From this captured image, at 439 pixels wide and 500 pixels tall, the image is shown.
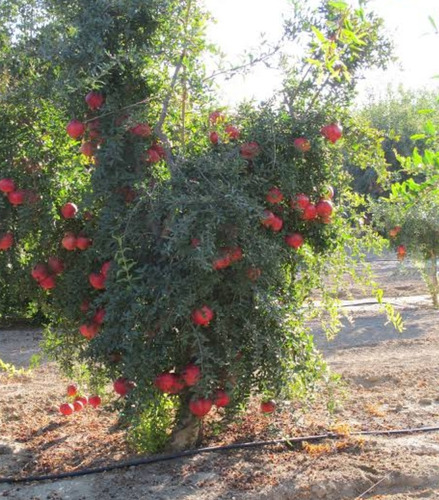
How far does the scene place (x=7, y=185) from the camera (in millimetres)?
3584

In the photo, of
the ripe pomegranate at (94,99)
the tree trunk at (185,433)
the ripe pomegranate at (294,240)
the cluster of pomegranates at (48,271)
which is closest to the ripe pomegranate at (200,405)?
the tree trunk at (185,433)

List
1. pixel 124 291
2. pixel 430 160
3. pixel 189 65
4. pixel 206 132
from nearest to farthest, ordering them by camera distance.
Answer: pixel 430 160
pixel 124 291
pixel 189 65
pixel 206 132

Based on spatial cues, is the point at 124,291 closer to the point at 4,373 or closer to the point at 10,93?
the point at 10,93

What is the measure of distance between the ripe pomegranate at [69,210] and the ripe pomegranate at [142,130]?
0.51 meters

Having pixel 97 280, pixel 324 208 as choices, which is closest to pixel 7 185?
pixel 97 280

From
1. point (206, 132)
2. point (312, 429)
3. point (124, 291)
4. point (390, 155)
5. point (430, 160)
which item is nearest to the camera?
point (430, 160)

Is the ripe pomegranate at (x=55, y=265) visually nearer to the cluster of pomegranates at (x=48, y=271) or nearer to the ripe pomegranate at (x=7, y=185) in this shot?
the cluster of pomegranates at (x=48, y=271)

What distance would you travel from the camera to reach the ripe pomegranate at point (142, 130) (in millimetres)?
3547

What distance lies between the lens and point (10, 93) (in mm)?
3814

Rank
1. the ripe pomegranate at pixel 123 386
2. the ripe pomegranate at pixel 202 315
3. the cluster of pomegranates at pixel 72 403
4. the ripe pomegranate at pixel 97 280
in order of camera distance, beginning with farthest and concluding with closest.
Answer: the cluster of pomegranates at pixel 72 403 → the ripe pomegranate at pixel 97 280 → the ripe pomegranate at pixel 123 386 → the ripe pomegranate at pixel 202 315

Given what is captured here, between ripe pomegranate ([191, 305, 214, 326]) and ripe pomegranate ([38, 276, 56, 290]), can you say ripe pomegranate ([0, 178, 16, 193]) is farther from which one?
ripe pomegranate ([191, 305, 214, 326])

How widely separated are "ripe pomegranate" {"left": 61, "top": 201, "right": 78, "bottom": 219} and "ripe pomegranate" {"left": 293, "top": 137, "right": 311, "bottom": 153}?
1191 millimetres

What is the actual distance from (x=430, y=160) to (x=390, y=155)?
66.3 ft

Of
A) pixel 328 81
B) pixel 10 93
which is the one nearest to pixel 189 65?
pixel 328 81
